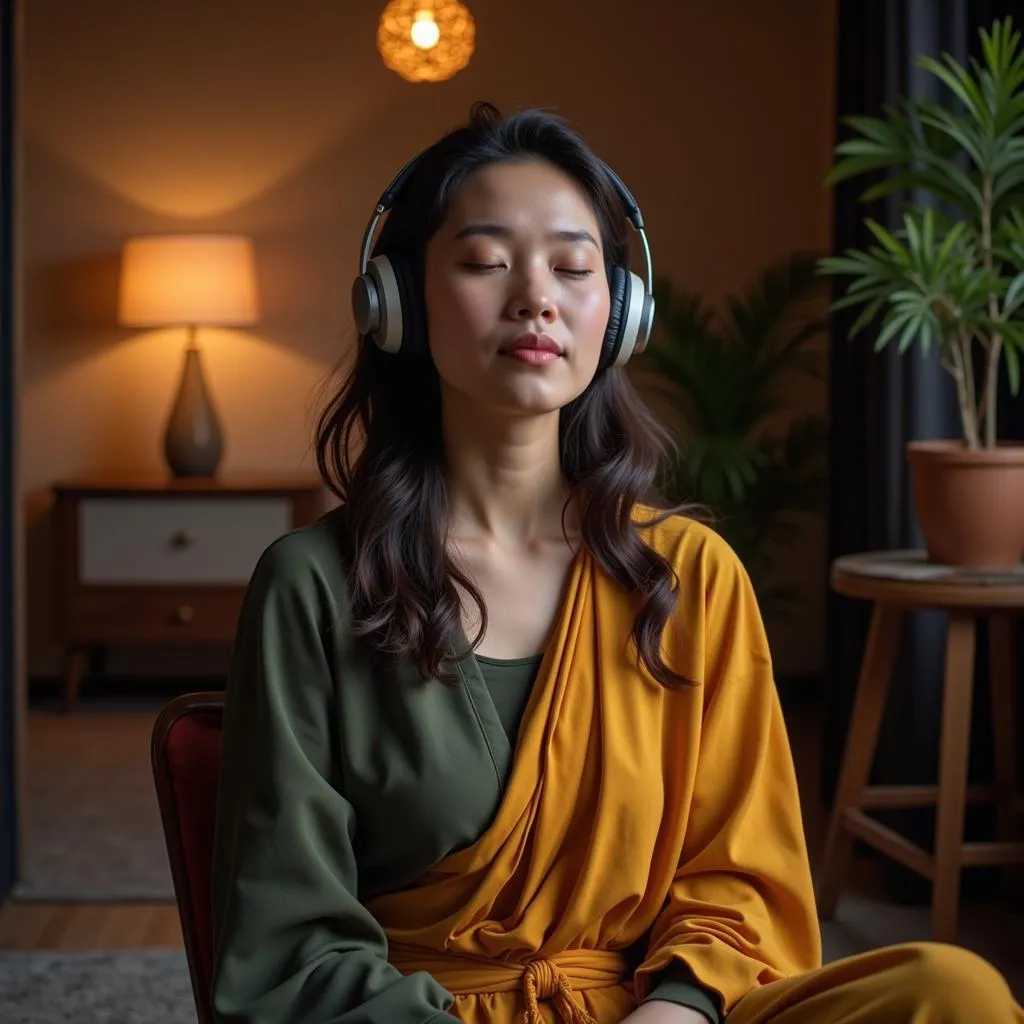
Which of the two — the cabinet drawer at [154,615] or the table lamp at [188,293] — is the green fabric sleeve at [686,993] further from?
the table lamp at [188,293]

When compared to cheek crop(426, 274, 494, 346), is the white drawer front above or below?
below

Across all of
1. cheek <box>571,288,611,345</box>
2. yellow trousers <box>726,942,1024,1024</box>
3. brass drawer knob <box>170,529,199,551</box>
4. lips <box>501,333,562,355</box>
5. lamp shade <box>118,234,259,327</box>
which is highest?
lamp shade <box>118,234,259,327</box>

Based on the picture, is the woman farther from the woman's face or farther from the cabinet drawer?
the cabinet drawer

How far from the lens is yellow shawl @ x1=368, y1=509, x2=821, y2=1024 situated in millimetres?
1397

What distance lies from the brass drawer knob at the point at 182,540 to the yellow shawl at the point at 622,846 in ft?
13.1

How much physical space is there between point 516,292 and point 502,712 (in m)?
0.37

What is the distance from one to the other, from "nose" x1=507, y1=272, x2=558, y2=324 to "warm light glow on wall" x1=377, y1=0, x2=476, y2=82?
3.45 metres

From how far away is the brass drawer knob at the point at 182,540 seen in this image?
535 cm

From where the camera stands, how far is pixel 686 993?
1.36 meters

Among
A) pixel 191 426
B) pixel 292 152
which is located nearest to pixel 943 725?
pixel 191 426

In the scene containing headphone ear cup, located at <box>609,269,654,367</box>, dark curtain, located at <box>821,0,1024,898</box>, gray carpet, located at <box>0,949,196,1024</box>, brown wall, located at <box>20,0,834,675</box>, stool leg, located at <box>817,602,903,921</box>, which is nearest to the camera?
headphone ear cup, located at <box>609,269,654,367</box>

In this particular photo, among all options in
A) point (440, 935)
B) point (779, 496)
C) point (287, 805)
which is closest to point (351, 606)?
point (287, 805)

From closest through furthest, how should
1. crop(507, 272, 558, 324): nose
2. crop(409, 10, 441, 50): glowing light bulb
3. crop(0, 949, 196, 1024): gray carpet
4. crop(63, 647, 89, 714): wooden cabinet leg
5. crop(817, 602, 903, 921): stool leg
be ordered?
crop(507, 272, 558, 324): nose < crop(0, 949, 196, 1024): gray carpet < crop(817, 602, 903, 921): stool leg < crop(409, 10, 441, 50): glowing light bulb < crop(63, 647, 89, 714): wooden cabinet leg

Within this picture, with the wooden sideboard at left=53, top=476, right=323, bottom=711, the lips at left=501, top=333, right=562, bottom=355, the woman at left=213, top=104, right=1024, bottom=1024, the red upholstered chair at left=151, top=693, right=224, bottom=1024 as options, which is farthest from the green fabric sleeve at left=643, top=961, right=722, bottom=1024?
the wooden sideboard at left=53, top=476, right=323, bottom=711
